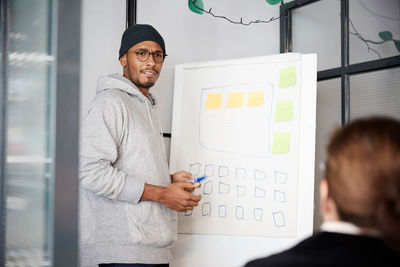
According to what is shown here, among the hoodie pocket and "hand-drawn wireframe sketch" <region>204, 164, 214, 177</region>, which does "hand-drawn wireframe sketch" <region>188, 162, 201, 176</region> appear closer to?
"hand-drawn wireframe sketch" <region>204, 164, 214, 177</region>

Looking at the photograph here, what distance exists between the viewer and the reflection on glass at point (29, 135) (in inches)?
38.4

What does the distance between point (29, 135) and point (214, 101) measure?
4.27ft

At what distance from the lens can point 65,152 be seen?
36.9 inches

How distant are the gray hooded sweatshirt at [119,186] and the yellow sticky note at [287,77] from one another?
Answer: 725 millimetres

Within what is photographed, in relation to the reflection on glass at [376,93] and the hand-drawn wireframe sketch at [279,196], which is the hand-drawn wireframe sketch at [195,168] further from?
the reflection on glass at [376,93]

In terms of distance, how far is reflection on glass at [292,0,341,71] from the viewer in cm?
249

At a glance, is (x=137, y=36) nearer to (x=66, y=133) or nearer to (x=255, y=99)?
(x=255, y=99)

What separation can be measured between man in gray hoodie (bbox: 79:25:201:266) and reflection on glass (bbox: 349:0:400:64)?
3.87ft

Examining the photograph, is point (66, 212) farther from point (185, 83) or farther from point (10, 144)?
point (185, 83)

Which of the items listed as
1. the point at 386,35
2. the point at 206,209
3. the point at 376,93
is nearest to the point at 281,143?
the point at 206,209

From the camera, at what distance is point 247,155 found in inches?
84.7

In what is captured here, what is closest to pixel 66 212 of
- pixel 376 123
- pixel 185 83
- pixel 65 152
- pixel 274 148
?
pixel 65 152

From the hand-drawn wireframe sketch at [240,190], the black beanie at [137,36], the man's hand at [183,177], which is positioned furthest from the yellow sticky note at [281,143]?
the black beanie at [137,36]

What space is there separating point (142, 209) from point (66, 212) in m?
0.75
